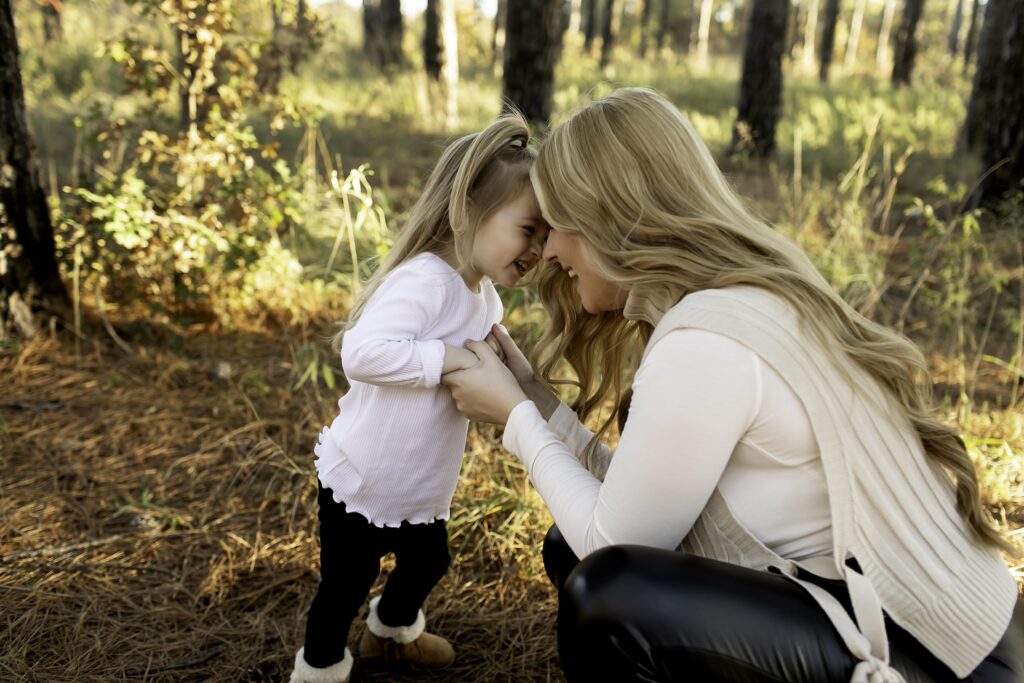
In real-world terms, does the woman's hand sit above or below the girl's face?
below

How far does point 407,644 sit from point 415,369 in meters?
0.80

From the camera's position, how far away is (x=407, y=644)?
6.64ft

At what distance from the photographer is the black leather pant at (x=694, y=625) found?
1.27 metres

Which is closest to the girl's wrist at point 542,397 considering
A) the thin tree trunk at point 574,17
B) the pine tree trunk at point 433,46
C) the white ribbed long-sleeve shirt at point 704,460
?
the white ribbed long-sleeve shirt at point 704,460

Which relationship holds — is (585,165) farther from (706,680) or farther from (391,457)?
(706,680)

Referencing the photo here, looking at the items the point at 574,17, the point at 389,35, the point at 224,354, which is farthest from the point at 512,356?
the point at 574,17

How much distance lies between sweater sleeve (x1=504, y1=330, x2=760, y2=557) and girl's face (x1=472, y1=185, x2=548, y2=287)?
1.48 ft

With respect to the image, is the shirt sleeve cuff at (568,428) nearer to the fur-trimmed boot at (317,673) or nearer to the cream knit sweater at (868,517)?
the cream knit sweater at (868,517)

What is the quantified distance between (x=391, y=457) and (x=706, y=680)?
777 millimetres

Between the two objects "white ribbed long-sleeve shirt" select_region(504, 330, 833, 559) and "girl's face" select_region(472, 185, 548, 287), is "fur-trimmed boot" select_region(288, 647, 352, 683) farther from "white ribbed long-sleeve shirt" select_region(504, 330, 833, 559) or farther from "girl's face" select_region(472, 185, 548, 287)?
"girl's face" select_region(472, 185, 548, 287)

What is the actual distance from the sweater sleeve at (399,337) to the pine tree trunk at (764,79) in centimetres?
618

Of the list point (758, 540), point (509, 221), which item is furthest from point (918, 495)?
point (509, 221)

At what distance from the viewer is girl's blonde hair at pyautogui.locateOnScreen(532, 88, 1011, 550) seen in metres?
1.45

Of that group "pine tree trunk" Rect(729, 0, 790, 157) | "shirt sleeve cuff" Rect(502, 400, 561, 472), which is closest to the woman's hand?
"shirt sleeve cuff" Rect(502, 400, 561, 472)
